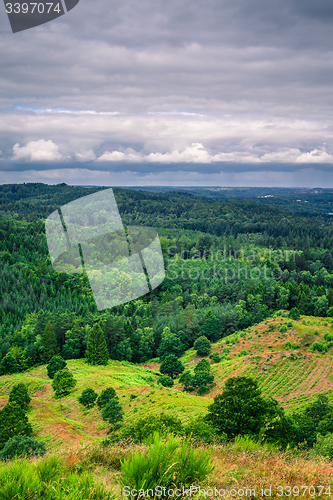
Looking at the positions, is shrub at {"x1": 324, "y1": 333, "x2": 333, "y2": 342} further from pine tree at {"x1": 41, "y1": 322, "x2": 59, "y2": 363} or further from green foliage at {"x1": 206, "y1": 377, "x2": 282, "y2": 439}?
pine tree at {"x1": 41, "y1": 322, "x2": 59, "y2": 363}

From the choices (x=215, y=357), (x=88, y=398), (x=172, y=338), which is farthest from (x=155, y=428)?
(x=172, y=338)

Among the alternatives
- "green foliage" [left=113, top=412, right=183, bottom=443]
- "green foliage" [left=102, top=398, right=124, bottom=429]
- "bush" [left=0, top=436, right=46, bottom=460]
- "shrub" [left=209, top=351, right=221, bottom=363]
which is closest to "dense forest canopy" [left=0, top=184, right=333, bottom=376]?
"shrub" [left=209, top=351, right=221, bottom=363]

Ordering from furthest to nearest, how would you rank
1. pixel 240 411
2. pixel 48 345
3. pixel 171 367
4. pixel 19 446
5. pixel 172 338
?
pixel 172 338 < pixel 48 345 < pixel 171 367 < pixel 19 446 < pixel 240 411

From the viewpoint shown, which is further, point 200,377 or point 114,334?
point 114,334

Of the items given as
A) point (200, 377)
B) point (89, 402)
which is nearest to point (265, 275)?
point (200, 377)

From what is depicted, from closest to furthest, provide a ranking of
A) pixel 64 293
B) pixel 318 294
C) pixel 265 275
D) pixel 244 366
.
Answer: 1. pixel 244 366
2. pixel 318 294
3. pixel 64 293
4. pixel 265 275

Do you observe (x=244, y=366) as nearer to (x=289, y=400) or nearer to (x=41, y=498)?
(x=289, y=400)

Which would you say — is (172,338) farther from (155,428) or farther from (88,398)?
(155,428)
